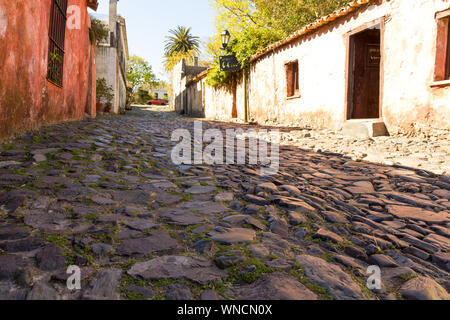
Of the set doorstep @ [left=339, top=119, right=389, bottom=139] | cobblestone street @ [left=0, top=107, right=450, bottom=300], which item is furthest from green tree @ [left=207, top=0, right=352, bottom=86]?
cobblestone street @ [left=0, top=107, right=450, bottom=300]

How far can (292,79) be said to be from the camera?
1022 cm

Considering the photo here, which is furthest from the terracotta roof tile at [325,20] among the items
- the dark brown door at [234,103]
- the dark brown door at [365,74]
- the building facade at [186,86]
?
the building facade at [186,86]

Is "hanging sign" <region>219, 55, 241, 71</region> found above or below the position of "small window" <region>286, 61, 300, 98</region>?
→ above

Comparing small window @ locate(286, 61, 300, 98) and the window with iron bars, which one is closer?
the window with iron bars

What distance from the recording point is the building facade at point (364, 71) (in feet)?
18.5

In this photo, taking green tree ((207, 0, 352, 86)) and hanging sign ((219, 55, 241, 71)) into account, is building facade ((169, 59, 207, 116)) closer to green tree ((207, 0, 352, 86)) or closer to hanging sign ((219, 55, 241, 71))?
green tree ((207, 0, 352, 86))

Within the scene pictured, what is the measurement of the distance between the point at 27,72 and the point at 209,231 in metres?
3.71

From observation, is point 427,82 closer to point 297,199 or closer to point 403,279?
point 297,199

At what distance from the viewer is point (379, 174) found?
389 cm

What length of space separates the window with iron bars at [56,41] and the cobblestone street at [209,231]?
2497 mm

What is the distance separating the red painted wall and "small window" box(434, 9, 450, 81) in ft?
21.1

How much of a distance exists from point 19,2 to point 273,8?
18225mm

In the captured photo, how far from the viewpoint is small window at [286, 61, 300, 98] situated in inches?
397

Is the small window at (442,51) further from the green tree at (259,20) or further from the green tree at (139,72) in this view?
the green tree at (139,72)
